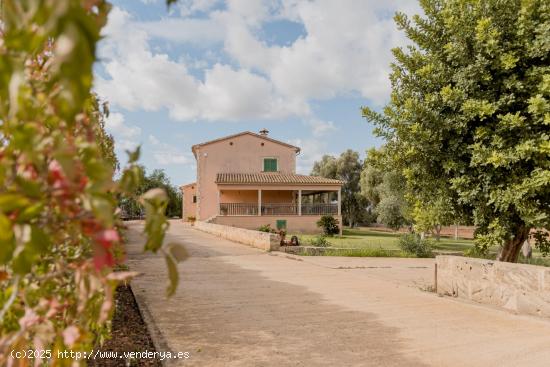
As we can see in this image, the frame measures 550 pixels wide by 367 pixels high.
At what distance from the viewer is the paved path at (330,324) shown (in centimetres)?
464

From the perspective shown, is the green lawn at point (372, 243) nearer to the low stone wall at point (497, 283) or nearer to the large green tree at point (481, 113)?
the low stone wall at point (497, 283)

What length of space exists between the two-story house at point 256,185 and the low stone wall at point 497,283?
73.7ft

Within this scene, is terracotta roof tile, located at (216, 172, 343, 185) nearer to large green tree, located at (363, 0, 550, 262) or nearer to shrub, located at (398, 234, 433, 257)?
shrub, located at (398, 234, 433, 257)

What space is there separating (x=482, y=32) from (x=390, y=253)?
34.1ft

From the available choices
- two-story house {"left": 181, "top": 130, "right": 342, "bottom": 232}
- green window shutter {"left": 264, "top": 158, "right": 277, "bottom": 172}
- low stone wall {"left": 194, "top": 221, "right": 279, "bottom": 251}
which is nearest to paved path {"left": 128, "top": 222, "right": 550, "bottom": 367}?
low stone wall {"left": 194, "top": 221, "right": 279, "bottom": 251}

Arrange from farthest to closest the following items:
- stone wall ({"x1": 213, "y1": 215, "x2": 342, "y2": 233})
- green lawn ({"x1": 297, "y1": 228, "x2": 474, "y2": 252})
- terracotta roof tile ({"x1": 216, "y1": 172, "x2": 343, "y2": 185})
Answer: terracotta roof tile ({"x1": 216, "y1": 172, "x2": 343, "y2": 185})
stone wall ({"x1": 213, "y1": 215, "x2": 342, "y2": 233})
green lawn ({"x1": 297, "y1": 228, "x2": 474, "y2": 252})

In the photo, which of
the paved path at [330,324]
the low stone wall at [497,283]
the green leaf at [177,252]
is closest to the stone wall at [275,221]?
the paved path at [330,324]

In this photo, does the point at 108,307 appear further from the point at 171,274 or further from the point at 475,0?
the point at 475,0

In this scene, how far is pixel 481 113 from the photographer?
702cm

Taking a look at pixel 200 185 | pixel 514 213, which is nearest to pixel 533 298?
pixel 514 213

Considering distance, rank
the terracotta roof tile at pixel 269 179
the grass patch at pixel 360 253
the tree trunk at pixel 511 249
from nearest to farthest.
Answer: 1. the tree trunk at pixel 511 249
2. the grass patch at pixel 360 253
3. the terracotta roof tile at pixel 269 179

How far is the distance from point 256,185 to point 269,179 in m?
1.32

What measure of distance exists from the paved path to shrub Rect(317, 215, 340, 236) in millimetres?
17986

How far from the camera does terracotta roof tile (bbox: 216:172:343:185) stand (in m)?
31.5
